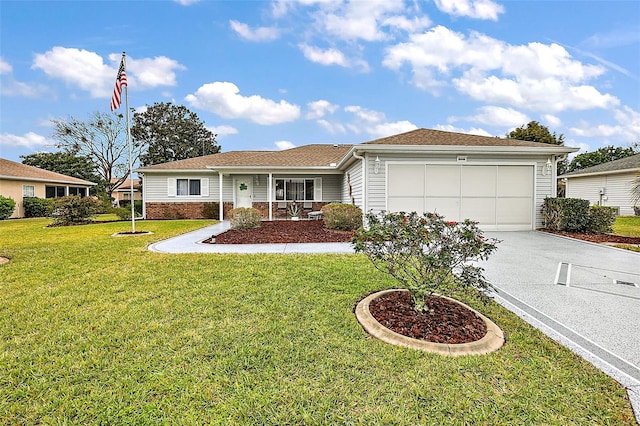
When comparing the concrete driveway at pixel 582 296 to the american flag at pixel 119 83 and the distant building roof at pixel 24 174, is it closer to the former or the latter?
the american flag at pixel 119 83

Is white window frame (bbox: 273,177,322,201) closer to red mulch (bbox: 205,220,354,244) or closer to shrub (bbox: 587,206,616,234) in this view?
red mulch (bbox: 205,220,354,244)

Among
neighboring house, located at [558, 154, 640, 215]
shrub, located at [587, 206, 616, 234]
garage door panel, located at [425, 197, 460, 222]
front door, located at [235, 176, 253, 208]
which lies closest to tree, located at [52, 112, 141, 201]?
front door, located at [235, 176, 253, 208]

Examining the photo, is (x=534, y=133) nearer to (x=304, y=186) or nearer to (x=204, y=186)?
(x=304, y=186)

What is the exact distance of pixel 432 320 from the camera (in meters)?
3.26

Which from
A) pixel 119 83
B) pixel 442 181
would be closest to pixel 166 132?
pixel 119 83

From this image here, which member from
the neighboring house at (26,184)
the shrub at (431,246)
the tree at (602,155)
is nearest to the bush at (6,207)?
the neighboring house at (26,184)

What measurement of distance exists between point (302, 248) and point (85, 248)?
529 centimetres

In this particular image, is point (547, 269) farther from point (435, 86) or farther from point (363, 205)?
point (435, 86)

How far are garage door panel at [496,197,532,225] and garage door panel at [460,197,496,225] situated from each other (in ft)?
0.84

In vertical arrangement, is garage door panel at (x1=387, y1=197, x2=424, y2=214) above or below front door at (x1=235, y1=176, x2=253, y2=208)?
below

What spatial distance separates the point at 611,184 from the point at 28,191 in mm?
37125

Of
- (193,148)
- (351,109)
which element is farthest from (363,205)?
(193,148)

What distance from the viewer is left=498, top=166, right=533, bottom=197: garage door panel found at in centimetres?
1062

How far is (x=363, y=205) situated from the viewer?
10.4 metres
